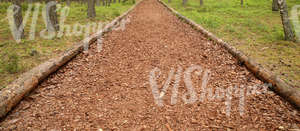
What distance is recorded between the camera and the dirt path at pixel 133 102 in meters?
2.30

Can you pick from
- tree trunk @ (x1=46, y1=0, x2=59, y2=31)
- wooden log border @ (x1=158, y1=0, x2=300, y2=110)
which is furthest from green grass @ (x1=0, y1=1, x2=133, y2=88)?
wooden log border @ (x1=158, y1=0, x2=300, y2=110)

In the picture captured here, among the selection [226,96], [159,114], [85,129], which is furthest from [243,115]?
[85,129]

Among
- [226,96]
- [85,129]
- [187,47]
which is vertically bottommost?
[85,129]

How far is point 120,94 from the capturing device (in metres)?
2.95

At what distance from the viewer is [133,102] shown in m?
2.74

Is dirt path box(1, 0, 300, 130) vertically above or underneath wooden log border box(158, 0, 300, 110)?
underneath

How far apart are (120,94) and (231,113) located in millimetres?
1795

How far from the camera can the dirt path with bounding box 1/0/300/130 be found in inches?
90.4

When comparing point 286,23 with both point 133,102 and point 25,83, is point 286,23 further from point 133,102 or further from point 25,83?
point 25,83

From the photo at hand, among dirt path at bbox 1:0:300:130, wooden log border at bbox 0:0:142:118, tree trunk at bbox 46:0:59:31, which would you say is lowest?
dirt path at bbox 1:0:300:130

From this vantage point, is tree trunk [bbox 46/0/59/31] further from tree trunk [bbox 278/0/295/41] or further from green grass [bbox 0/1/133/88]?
tree trunk [bbox 278/0/295/41]

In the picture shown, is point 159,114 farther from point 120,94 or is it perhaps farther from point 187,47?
point 187,47

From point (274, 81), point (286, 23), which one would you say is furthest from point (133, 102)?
point (286, 23)

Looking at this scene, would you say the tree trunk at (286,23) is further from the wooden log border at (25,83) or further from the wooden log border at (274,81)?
the wooden log border at (25,83)
